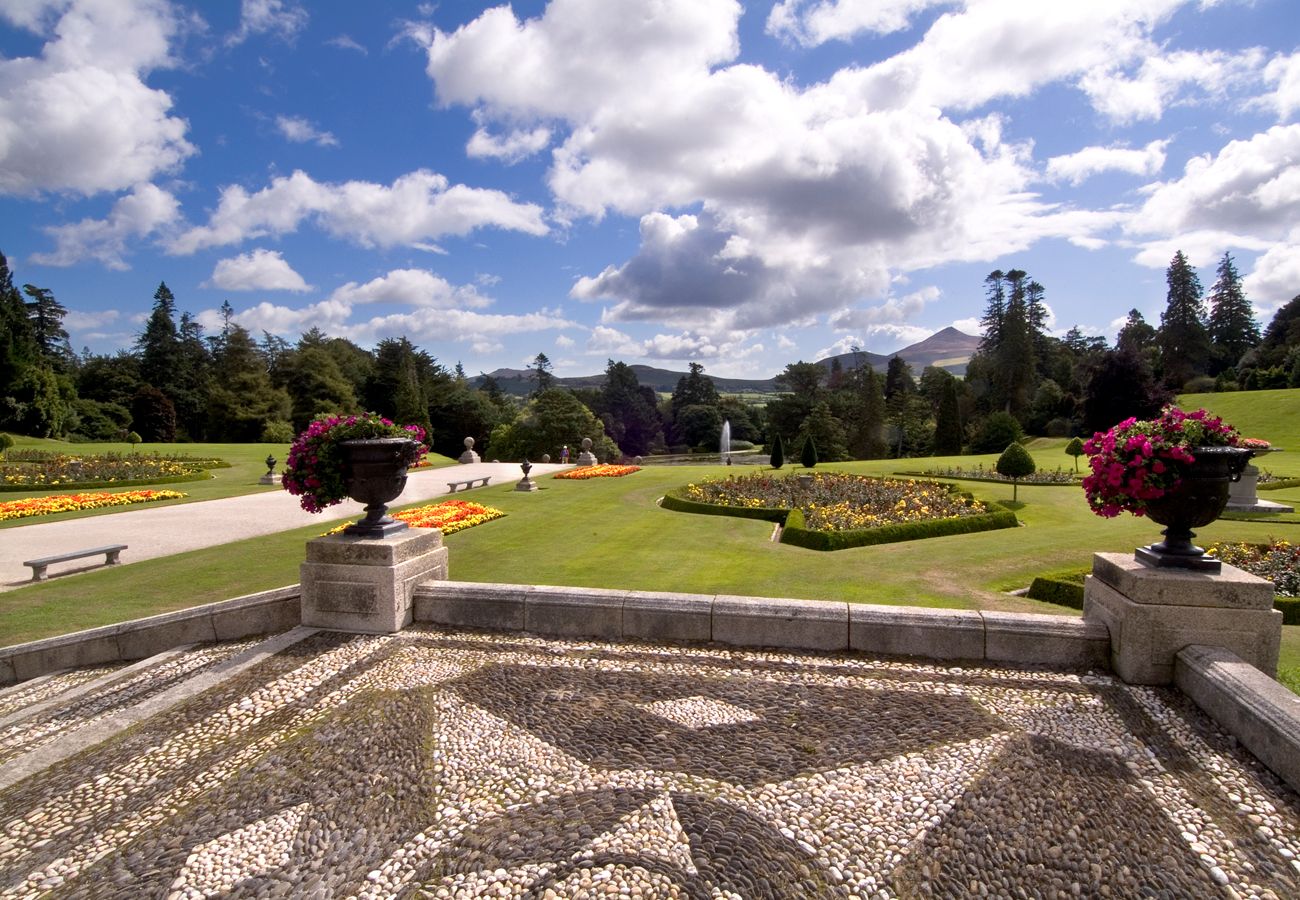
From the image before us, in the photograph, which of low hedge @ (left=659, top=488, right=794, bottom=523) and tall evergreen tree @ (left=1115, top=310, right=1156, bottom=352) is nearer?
low hedge @ (left=659, top=488, right=794, bottom=523)

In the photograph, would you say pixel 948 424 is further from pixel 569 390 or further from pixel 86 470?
pixel 86 470

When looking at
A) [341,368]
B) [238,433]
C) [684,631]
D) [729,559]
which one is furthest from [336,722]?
[341,368]

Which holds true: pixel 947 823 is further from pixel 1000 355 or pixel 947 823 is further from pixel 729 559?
pixel 1000 355

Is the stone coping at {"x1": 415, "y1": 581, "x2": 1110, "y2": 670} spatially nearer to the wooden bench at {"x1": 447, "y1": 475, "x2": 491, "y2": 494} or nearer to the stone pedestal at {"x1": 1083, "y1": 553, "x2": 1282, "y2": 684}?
the stone pedestal at {"x1": 1083, "y1": 553, "x2": 1282, "y2": 684}

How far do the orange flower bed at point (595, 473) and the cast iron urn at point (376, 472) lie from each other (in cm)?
1915

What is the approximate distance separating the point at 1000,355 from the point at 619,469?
49.4 meters

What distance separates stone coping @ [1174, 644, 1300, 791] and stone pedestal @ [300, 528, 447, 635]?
644 cm

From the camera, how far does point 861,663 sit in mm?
5316

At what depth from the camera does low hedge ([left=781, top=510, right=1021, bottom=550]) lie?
42.5ft

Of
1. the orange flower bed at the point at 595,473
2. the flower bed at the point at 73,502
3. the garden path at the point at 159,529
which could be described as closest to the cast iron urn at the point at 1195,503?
the garden path at the point at 159,529

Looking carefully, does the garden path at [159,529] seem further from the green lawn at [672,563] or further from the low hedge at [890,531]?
the low hedge at [890,531]

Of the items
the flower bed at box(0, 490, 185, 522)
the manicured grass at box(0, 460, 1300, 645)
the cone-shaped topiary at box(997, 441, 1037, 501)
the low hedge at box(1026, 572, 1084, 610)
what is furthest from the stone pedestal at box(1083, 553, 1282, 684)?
the flower bed at box(0, 490, 185, 522)

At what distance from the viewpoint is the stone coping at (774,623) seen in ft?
17.3

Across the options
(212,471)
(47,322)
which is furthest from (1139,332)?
(47,322)
